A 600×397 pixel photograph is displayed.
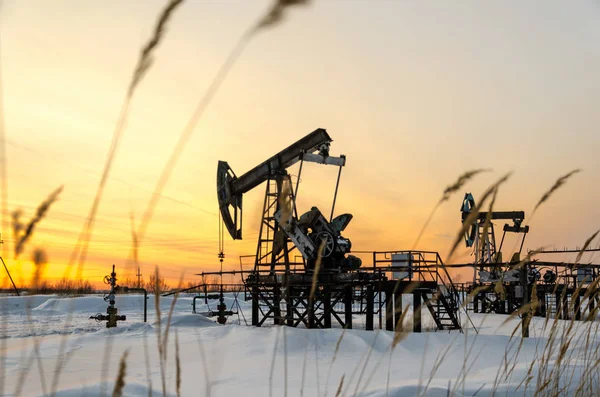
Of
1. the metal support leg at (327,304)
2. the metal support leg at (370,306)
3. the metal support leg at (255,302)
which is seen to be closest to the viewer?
the metal support leg at (370,306)

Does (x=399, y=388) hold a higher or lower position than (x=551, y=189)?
lower

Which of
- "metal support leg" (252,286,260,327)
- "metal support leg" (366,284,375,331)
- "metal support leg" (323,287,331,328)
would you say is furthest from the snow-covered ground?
"metal support leg" (323,287,331,328)

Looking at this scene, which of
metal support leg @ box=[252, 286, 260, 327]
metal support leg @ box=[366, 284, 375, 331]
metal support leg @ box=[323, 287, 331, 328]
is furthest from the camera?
metal support leg @ box=[252, 286, 260, 327]

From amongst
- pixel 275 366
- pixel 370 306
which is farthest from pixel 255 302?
pixel 275 366

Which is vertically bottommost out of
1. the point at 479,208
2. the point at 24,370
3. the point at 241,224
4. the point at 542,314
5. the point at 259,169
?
the point at 542,314

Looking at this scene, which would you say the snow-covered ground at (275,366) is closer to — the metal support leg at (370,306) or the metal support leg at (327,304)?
the metal support leg at (370,306)

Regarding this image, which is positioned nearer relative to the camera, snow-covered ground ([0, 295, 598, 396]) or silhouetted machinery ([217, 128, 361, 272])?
snow-covered ground ([0, 295, 598, 396])

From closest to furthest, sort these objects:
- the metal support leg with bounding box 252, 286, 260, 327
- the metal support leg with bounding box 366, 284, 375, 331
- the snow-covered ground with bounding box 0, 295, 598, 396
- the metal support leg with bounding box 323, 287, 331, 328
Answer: the snow-covered ground with bounding box 0, 295, 598, 396 → the metal support leg with bounding box 366, 284, 375, 331 → the metal support leg with bounding box 323, 287, 331, 328 → the metal support leg with bounding box 252, 286, 260, 327

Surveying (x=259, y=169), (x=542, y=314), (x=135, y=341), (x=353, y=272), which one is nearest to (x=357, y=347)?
(x=353, y=272)

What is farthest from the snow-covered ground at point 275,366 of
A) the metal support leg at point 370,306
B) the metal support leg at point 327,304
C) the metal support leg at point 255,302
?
the metal support leg at point 327,304

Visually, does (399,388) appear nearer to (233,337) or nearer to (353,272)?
(233,337)

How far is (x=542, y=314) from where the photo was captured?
29078 mm

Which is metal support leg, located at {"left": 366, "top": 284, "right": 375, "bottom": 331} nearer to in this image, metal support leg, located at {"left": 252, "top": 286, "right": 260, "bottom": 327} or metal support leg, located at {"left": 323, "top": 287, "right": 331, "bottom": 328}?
metal support leg, located at {"left": 323, "top": 287, "right": 331, "bottom": 328}

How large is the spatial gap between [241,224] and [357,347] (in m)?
9.52
